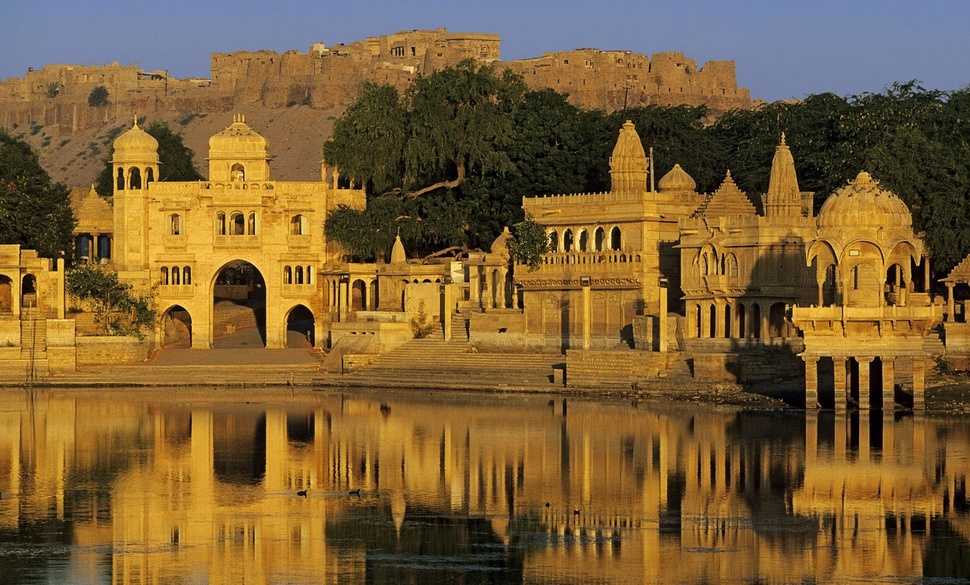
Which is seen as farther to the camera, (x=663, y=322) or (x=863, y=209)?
(x=663, y=322)

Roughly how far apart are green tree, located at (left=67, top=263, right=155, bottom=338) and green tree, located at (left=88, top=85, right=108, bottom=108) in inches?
3816

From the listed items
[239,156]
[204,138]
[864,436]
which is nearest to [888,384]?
[864,436]

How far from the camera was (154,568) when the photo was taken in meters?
35.0

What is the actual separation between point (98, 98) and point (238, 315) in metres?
92.6

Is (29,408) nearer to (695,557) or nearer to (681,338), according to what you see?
(681,338)

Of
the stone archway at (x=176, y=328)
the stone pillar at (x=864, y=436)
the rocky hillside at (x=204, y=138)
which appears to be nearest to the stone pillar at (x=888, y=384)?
the stone pillar at (x=864, y=436)

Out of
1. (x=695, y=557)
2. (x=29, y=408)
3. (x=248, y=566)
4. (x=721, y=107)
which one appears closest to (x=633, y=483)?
(x=695, y=557)

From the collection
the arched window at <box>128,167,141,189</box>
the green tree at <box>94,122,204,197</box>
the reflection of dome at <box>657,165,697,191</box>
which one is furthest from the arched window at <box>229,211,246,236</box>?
the reflection of dome at <box>657,165,697,191</box>

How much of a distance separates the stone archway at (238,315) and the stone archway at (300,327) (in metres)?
0.99

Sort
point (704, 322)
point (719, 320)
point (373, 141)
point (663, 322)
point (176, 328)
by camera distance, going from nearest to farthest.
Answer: point (663, 322), point (719, 320), point (704, 322), point (176, 328), point (373, 141)

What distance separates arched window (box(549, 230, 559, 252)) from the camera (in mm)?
71831

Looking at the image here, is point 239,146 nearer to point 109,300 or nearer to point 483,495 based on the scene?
point 109,300

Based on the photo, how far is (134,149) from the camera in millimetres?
80625

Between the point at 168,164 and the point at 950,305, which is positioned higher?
the point at 168,164
